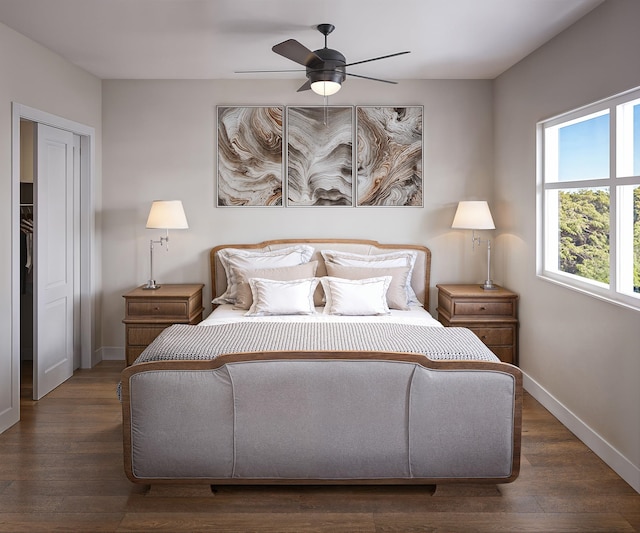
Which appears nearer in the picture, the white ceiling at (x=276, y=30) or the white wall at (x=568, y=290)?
the white wall at (x=568, y=290)

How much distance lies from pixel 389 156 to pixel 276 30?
70.6 inches

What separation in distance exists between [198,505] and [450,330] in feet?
5.73

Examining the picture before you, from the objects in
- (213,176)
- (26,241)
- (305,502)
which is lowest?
(305,502)

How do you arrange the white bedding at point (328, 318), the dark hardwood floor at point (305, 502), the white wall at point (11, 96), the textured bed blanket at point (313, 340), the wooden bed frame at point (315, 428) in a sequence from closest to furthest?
the dark hardwood floor at point (305, 502) < the wooden bed frame at point (315, 428) < the textured bed blanket at point (313, 340) < the white wall at point (11, 96) < the white bedding at point (328, 318)

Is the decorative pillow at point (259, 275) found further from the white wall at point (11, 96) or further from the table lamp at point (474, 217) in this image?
the white wall at point (11, 96)

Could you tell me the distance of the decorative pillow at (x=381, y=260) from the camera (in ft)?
16.2

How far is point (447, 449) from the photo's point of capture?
9.23 ft

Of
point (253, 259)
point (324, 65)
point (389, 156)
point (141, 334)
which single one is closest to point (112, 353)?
point (141, 334)

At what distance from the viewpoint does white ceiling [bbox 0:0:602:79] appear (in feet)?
11.1

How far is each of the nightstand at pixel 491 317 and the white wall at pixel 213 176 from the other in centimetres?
61

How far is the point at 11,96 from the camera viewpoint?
3.79 metres

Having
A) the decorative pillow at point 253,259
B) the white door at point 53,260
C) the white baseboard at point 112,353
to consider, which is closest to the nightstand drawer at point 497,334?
the decorative pillow at point 253,259

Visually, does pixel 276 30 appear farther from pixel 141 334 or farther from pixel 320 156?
pixel 141 334

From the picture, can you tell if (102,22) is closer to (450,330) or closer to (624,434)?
(450,330)
